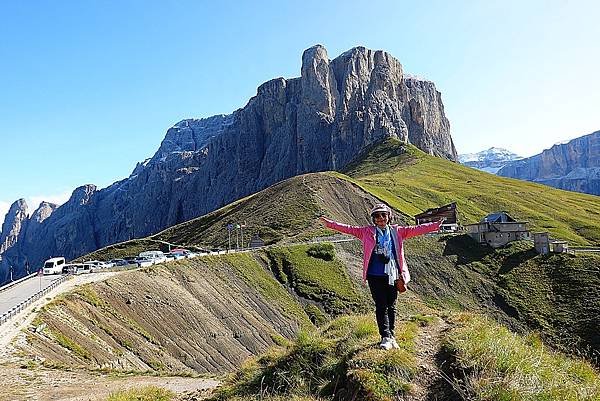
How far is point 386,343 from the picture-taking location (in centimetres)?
962

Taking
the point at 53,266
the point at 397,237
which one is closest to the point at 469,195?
the point at 53,266

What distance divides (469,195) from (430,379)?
437ft

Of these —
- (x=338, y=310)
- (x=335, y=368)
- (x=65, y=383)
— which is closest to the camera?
(x=335, y=368)

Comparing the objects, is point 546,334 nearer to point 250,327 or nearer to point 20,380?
point 250,327

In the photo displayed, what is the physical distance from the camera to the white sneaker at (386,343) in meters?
9.54

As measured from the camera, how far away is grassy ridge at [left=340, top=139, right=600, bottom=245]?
112 metres

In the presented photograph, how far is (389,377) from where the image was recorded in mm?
8617

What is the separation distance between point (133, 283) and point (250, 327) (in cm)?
1066

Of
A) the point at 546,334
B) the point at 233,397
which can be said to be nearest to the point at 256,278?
the point at 546,334

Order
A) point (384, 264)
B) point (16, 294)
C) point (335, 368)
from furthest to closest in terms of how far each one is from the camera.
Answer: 1. point (16, 294)
2. point (384, 264)
3. point (335, 368)

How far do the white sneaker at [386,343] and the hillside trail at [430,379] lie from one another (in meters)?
0.57

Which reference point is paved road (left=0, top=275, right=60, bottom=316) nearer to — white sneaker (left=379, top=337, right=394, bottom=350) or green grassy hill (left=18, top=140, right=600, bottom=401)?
green grassy hill (left=18, top=140, right=600, bottom=401)

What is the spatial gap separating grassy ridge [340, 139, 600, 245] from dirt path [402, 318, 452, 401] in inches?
3821

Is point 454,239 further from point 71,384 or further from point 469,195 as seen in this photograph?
point 71,384
